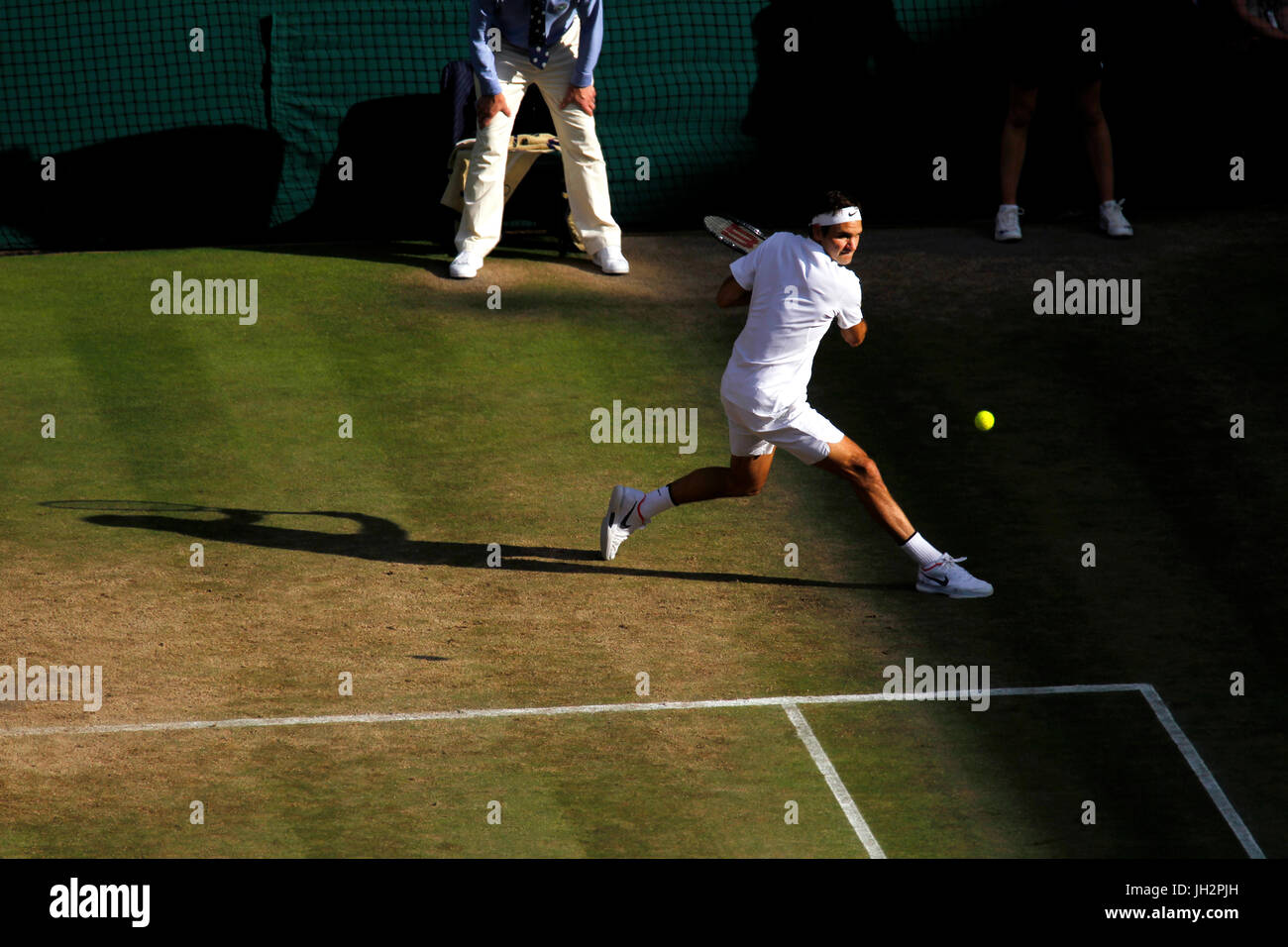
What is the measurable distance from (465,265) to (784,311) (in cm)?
526

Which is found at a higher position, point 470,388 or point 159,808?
point 470,388

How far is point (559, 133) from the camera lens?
14688 millimetres

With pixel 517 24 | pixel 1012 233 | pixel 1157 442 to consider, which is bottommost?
pixel 1157 442

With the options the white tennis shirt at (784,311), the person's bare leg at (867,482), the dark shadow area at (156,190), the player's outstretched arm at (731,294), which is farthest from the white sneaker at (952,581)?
the dark shadow area at (156,190)

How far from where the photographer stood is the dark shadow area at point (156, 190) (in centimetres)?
1590

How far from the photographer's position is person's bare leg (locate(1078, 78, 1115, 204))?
50.2ft

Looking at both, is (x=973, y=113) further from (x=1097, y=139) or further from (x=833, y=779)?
(x=833, y=779)

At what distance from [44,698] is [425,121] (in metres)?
7.59

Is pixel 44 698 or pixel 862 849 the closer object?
pixel 862 849

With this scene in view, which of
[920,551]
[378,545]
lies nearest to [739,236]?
[920,551]

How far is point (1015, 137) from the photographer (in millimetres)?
15391

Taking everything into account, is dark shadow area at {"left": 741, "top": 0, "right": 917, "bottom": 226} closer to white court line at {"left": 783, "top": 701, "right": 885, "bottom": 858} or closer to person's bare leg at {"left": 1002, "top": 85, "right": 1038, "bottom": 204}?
person's bare leg at {"left": 1002, "top": 85, "right": 1038, "bottom": 204}

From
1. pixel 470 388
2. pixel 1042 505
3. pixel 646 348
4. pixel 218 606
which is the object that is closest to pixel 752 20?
pixel 646 348

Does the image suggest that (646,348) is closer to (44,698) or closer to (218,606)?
(218,606)
